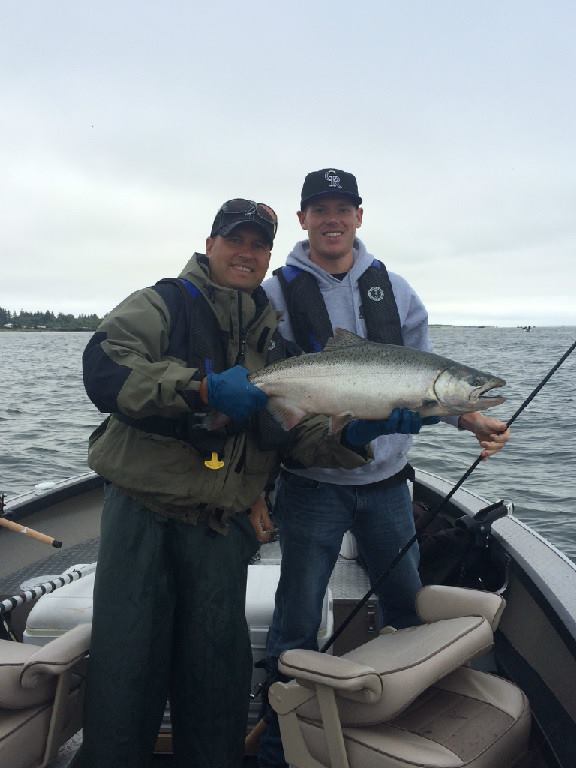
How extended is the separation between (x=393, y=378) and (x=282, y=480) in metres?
1.04

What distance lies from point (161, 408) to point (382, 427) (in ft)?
4.19

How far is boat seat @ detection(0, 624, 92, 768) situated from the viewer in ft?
9.75

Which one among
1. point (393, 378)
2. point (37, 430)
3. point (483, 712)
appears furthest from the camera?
point (37, 430)

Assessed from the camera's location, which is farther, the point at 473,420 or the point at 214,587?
the point at 473,420

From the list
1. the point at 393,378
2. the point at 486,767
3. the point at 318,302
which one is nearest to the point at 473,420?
the point at 393,378

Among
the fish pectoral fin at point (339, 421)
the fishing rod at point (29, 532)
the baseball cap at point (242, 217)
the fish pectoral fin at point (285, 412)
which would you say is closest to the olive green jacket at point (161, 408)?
the fish pectoral fin at point (285, 412)

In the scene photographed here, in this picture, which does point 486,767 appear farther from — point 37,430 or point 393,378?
point 37,430

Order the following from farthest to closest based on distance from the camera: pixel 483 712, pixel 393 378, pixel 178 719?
pixel 393 378, pixel 178 719, pixel 483 712

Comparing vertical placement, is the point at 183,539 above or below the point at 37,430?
above

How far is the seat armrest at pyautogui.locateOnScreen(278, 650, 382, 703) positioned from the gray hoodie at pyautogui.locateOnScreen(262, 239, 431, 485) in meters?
1.27

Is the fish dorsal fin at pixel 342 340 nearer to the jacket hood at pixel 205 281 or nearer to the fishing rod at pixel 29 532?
the jacket hood at pixel 205 281

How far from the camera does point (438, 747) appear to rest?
9.34 feet

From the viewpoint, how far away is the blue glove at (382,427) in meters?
3.56

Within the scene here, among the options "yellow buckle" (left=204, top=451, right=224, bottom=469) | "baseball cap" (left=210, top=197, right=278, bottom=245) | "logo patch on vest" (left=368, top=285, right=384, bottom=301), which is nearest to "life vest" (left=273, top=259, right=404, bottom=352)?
"logo patch on vest" (left=368, top=285, right=384, bottom=301)
